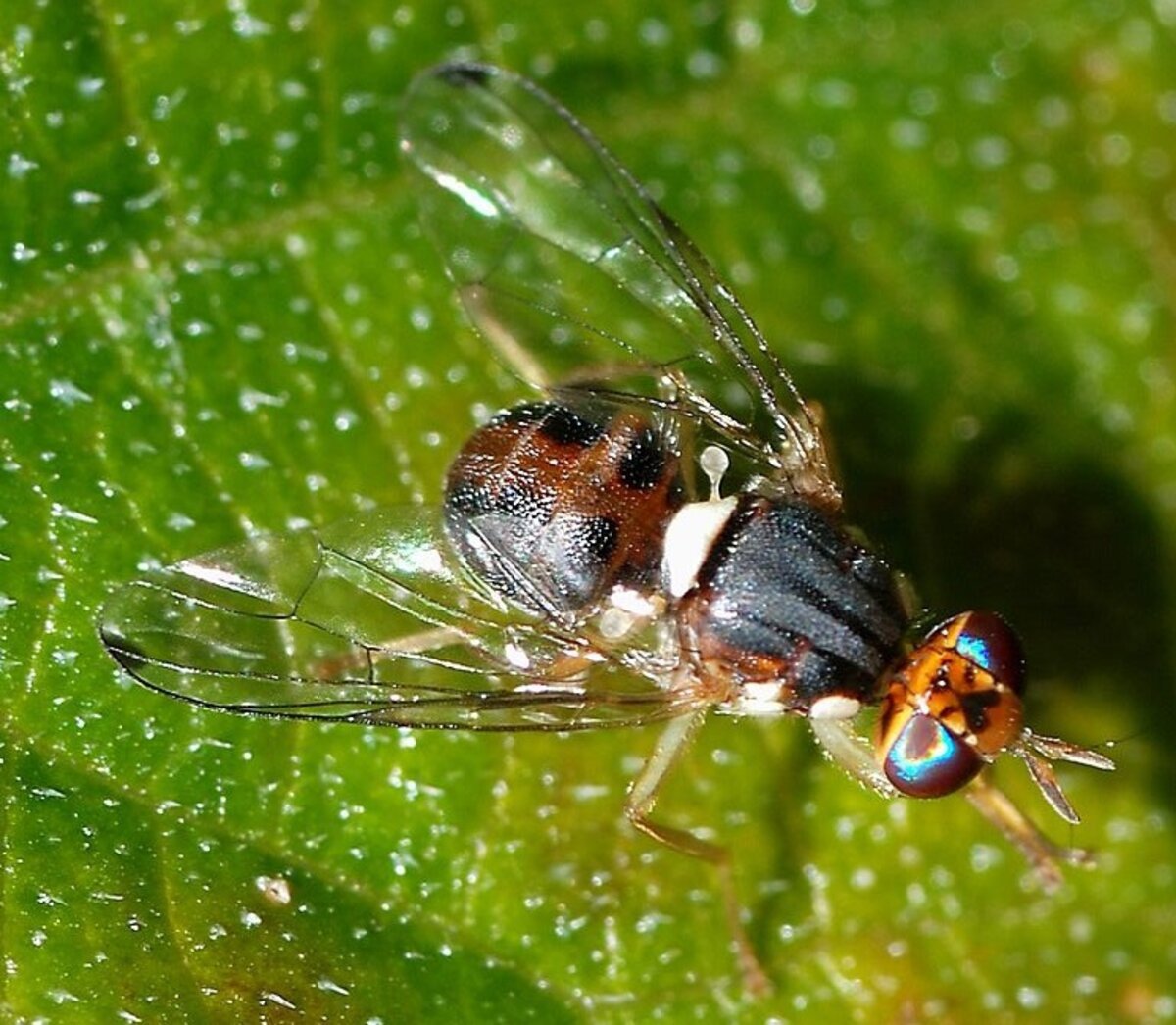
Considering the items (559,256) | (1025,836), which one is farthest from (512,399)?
(1025,836)

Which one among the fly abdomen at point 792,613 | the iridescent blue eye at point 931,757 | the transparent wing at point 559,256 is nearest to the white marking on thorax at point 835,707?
the fly abdomen at point 792,613

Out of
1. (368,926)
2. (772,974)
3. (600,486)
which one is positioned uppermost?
(600,486)

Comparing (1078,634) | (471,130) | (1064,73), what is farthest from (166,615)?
(1064,73)

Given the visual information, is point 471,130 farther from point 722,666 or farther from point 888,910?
point 888,910

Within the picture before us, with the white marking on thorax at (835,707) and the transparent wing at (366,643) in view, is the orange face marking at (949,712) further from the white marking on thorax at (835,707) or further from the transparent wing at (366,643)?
the transparent wing at (366,643)

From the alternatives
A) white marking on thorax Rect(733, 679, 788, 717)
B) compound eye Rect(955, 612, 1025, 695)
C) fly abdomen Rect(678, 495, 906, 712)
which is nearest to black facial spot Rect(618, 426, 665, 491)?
fly abdomen Rect(678, 495, 906, 712)

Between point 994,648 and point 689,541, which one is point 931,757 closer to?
point 994,648

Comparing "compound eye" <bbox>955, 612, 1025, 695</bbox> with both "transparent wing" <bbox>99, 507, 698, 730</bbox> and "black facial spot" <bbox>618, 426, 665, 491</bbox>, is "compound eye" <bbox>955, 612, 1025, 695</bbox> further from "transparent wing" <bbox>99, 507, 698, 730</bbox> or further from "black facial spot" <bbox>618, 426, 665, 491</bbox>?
"black facial spot" <bbox>618, 426, 665, 491</bbox>
